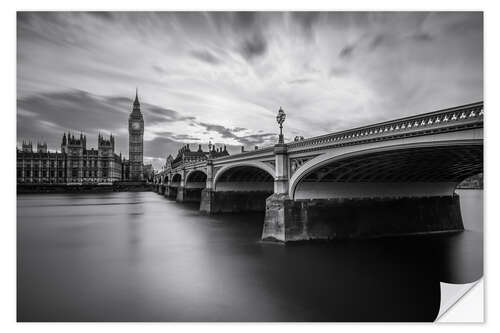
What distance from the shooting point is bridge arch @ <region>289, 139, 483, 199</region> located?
9695 mm

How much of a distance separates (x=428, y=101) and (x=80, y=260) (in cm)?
1167

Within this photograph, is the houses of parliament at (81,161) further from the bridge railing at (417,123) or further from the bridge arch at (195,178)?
the bridge arch at (195,178)

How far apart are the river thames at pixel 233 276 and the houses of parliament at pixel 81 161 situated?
1.17 meters

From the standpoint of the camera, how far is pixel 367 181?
45.5 feet

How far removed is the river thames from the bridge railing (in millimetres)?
4007

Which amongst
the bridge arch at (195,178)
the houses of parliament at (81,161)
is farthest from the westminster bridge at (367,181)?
the bridge arch at (195,178)

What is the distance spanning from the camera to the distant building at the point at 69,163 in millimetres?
7979

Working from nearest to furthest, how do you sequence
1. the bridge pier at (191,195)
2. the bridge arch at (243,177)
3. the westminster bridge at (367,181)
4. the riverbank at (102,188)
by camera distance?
the westminster bridge at (367,181)
the bridge arch at (243,177)
the riverbank at (102,188)
the bridge pier at (191,195)

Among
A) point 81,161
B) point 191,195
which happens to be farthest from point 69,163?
point 191,195

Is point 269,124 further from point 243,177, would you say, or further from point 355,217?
point 243,177

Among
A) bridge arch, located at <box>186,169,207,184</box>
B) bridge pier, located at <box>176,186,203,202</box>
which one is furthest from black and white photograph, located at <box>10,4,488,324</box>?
bridge pier, located at <box>176,186,203,202</box>

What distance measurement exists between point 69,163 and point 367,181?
29.1m

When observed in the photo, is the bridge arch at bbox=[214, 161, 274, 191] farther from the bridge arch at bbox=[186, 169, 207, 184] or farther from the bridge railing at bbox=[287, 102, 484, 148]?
the bridge railing at bbox=[287, 102, 484, 148]

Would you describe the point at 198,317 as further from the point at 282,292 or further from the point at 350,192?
the point at 350,192
